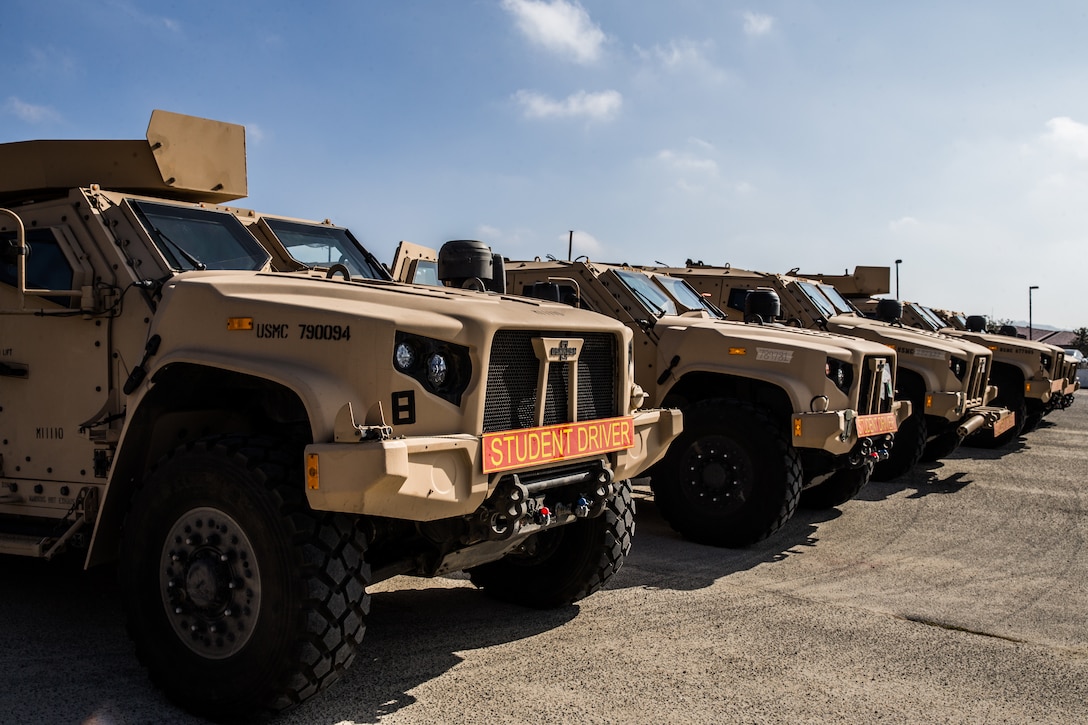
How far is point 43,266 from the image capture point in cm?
492

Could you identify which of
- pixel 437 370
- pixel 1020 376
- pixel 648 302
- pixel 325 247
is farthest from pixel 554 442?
pixel 1020 376

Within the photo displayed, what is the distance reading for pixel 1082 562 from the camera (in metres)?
6.96

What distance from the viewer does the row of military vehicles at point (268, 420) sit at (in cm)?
369

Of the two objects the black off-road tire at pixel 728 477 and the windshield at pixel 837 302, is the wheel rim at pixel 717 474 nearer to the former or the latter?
the black off-road tire at pixel 728 477

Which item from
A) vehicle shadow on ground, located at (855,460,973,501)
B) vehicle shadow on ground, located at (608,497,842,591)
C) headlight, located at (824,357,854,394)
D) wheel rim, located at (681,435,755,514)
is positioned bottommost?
vehicle shadow on ground, located at (608,497,842,591)

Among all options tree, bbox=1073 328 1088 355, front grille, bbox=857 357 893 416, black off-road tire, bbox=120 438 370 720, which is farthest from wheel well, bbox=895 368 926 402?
tree, bbox=1073 328 1088 355

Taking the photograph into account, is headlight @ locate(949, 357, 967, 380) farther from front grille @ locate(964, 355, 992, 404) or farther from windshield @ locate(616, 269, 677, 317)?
windshield @ locate(616, 269, 677, 317)

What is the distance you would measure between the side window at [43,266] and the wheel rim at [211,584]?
1547mm

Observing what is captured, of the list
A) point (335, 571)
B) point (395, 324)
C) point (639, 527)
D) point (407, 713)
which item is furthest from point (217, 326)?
point (639, 527)

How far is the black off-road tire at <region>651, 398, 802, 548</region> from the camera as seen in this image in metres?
7.09

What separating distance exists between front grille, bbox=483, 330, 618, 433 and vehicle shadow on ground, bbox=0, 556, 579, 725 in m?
1.24

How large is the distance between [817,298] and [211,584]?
10300 millimetres

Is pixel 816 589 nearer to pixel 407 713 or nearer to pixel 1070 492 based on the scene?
pixel 407 713

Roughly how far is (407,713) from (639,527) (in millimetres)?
4274
